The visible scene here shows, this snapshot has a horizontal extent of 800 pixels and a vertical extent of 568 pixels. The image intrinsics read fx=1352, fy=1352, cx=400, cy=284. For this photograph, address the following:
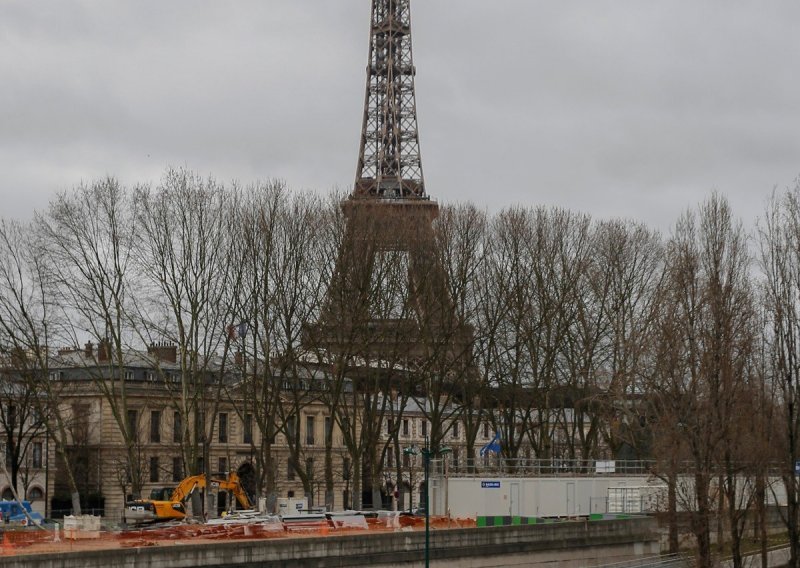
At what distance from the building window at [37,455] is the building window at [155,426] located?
6.74 m

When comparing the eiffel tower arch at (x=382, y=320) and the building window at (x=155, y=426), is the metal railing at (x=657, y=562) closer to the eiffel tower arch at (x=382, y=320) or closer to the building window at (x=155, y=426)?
the eiffel tower arch at (x=382, y=320)

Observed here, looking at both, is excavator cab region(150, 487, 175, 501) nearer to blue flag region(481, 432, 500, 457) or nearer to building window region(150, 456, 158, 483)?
blue flag region(481, 432, 500, 457)

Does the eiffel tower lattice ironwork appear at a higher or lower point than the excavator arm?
higher

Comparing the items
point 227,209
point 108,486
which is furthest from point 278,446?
point 227,209

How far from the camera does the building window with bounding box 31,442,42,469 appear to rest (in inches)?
3187

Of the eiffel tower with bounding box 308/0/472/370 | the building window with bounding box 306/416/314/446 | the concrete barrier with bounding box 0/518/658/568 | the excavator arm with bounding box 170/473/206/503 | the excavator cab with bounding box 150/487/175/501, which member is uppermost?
the eiffel tower with bounding box 308/0/472/370

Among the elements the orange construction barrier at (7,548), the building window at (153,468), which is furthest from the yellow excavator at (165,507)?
the building window at (153,468)

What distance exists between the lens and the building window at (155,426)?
80938 mm

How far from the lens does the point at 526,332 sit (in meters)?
62.2

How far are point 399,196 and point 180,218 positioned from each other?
70.3 metres

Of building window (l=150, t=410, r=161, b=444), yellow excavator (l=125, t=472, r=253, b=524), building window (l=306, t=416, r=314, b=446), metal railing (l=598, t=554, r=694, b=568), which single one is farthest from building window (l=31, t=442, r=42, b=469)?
metal railing (l=598, t=554, r=694, b=568)

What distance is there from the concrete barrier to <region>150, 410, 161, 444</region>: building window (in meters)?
37.0

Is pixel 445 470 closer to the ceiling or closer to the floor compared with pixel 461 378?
closer to the floor

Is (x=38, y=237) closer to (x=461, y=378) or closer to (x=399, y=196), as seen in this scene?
(x=461, y=378)
